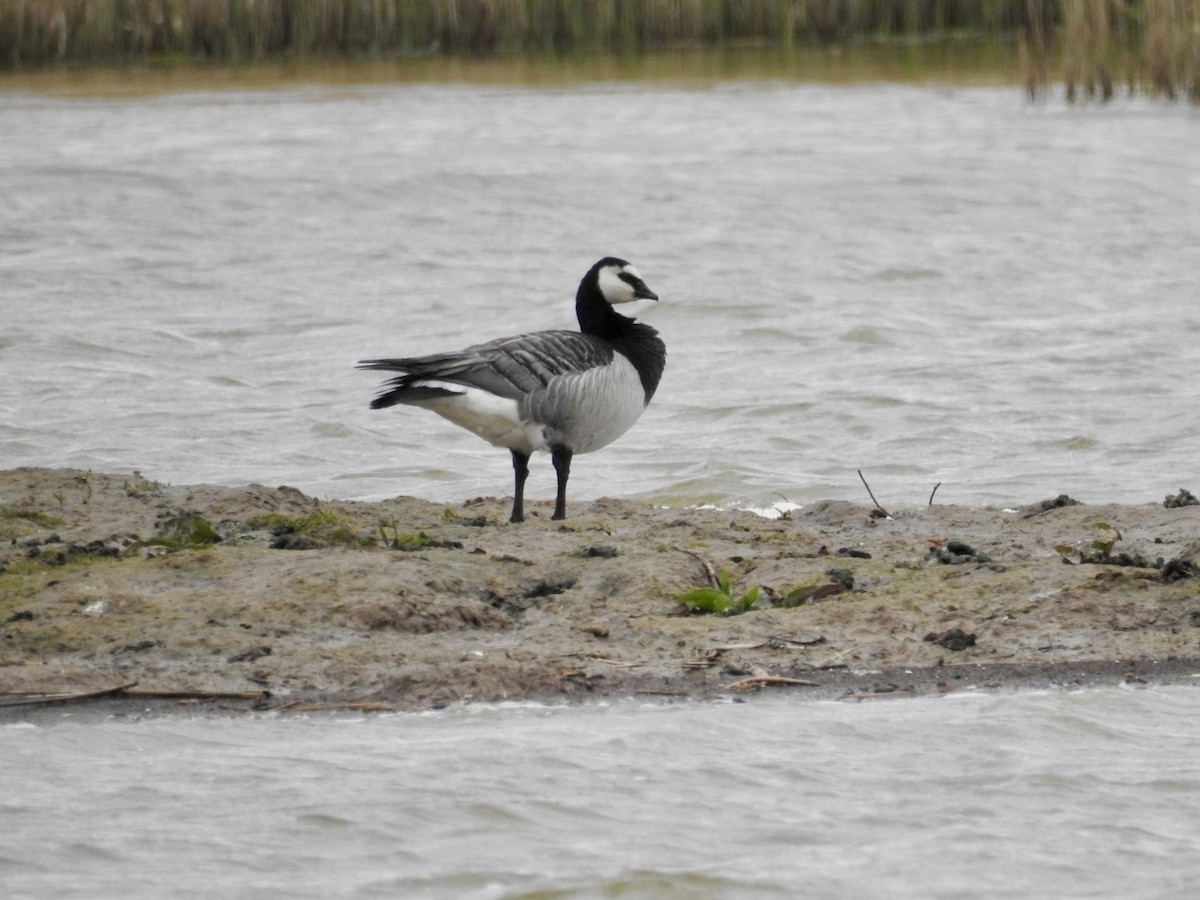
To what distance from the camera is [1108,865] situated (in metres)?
4.26

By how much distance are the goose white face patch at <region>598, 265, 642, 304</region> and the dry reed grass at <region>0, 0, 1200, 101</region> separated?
17984 millimetres

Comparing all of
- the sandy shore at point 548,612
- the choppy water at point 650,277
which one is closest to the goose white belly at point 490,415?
the sandy shore at point 548,612

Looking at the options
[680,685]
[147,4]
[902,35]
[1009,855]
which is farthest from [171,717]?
[902,35]

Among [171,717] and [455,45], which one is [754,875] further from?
[455,45]

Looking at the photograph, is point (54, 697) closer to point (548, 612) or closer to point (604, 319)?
point (548, 612)

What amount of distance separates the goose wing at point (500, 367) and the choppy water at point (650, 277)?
3.92ft

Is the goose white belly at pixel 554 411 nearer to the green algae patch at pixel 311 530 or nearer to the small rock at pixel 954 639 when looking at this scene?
the green algae patch at pixel 311 530

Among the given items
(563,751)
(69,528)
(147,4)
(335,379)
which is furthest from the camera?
(147,4)

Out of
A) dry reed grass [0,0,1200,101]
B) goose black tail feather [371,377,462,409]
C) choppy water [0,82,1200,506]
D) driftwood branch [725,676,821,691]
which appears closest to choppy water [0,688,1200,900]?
driftwood branch [725,676,821,691]

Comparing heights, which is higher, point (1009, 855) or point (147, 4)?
point (147, 4)

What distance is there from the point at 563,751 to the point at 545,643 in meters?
0.84

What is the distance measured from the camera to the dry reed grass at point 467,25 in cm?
2598

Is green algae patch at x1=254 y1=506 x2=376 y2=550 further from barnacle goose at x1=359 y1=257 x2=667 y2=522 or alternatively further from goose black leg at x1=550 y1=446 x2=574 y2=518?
goose black leg at x1=550 y1=446 x2=574 y2=518

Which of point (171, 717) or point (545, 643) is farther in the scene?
point (545, 643)
